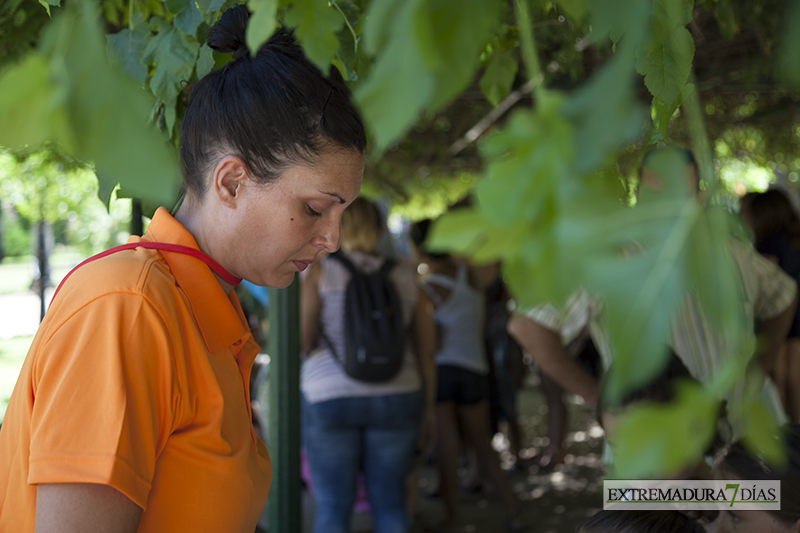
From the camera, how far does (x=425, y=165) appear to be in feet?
23.8

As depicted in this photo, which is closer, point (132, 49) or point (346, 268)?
point (132, 49)

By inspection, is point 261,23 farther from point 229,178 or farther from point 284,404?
point 284,404

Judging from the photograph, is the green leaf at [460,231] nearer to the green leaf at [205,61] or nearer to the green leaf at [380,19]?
the green leaf at [380,19]

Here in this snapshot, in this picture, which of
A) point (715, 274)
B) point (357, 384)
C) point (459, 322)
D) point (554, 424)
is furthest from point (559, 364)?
point (554, 424)

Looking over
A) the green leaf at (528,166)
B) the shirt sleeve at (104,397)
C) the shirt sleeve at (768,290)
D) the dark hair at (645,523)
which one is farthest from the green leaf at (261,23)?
the shirt sleeve at (768,290)

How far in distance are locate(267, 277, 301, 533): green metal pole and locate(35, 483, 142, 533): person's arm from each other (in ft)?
4.71

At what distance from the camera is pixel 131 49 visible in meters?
1.33

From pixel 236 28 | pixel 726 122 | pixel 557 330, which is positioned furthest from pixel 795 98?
pixel 236 28

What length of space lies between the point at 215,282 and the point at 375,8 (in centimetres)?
81

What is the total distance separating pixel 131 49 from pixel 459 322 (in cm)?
319

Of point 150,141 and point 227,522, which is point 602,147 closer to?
point 150,141

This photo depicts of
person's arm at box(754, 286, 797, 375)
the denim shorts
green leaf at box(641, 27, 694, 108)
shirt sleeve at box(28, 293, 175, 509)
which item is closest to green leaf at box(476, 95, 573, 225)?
green leaf at box(641, 27, 694, 108)

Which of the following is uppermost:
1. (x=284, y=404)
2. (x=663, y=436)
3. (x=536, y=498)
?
(x=663, y=436)

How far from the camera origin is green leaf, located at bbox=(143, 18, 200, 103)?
127 cm
